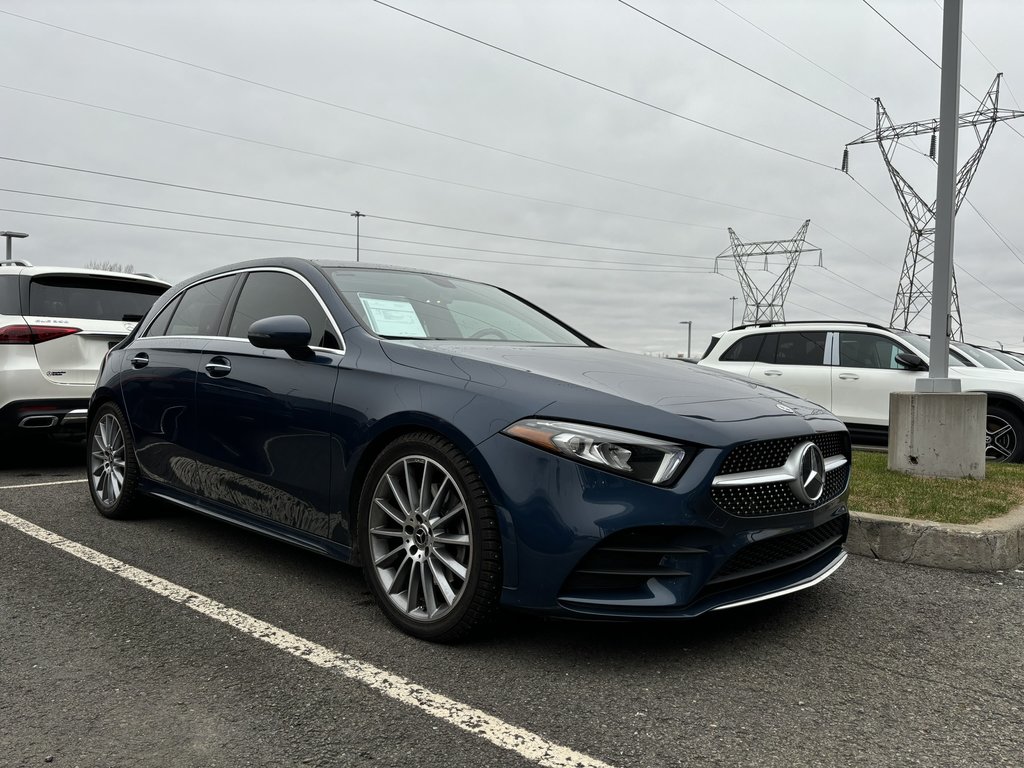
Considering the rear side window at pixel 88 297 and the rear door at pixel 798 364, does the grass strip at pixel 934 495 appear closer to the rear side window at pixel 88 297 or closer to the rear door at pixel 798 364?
the rear door at pixel 798 364

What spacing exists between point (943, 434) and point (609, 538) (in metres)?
4.62

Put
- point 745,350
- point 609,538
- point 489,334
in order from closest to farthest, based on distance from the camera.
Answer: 1. point 609,538
2. point 489,334
3. point 745,350

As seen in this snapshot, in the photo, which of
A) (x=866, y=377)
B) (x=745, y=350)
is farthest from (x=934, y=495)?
(x=745, y=350)

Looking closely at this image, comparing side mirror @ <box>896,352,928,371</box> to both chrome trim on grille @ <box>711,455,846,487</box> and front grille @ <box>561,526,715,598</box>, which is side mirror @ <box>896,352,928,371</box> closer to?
chrome trim on grille @ <box>711,455,846,487</box>

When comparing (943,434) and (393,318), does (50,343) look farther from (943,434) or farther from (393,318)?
Result: (943,434)

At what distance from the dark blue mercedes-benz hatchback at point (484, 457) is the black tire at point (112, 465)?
76cm

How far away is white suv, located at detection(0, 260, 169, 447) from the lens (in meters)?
6.48

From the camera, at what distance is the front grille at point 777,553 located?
9.36 feet

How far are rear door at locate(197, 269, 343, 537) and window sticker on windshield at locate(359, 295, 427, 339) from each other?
0.19 metres

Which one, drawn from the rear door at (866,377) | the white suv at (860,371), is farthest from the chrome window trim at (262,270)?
the rear door at (866,377)

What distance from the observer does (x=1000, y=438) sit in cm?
855

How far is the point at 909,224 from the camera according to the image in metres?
29.8

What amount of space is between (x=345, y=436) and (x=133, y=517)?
245cm

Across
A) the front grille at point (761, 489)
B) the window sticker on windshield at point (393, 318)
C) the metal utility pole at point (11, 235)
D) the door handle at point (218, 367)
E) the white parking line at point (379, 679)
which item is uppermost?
the metal utility pole at point (11, 235)
